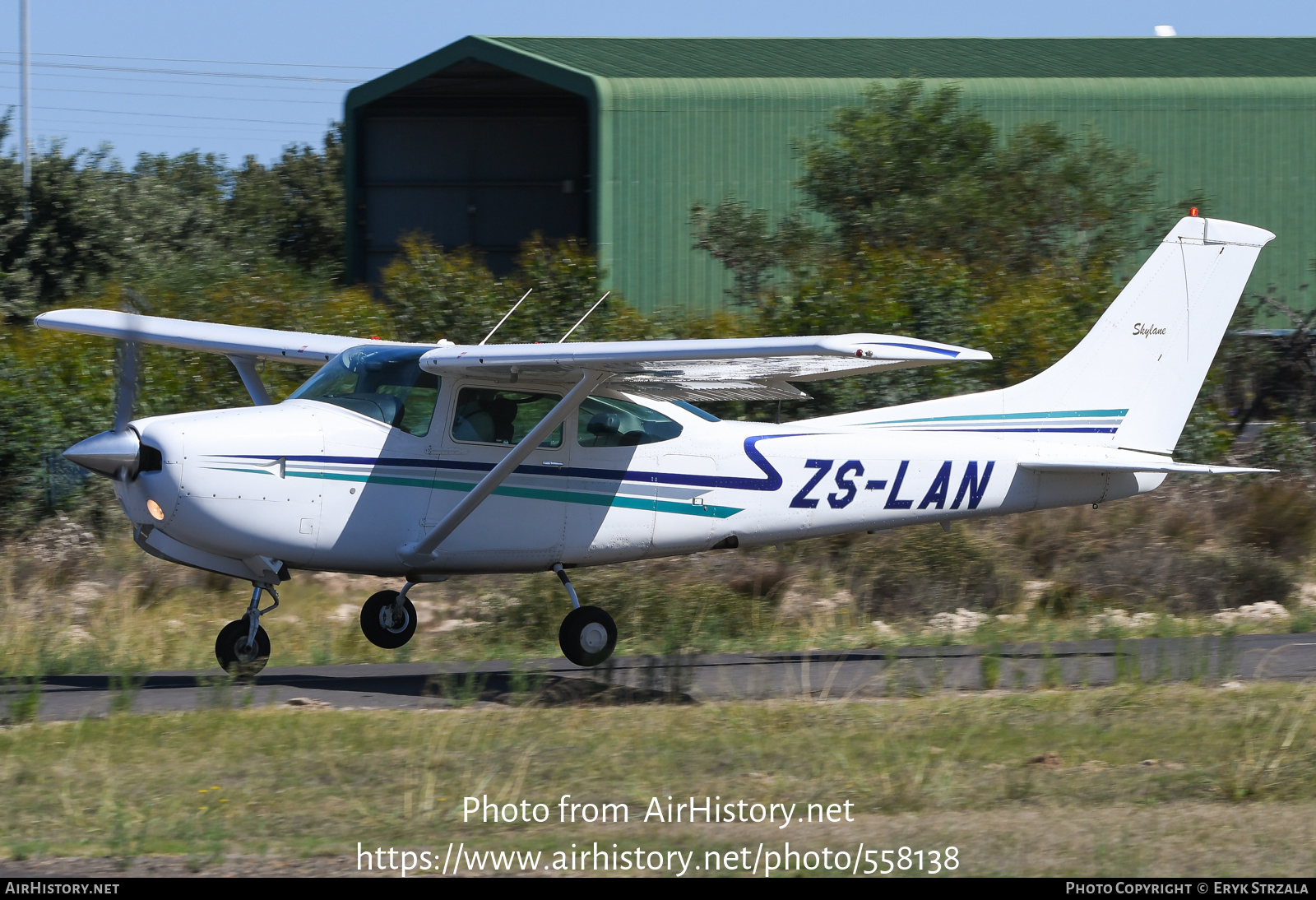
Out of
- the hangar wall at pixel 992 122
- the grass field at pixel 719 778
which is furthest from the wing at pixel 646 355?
the hangar wall at pixel 992 122

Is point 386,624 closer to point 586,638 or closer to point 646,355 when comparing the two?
point 586,638

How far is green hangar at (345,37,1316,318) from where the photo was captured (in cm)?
2302

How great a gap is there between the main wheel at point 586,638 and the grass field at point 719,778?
1270 mm

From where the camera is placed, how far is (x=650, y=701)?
802 centimetres

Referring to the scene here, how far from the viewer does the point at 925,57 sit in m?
26.7

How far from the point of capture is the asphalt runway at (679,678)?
7926mm

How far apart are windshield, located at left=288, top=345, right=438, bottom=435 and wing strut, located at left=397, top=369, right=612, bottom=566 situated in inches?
22.3

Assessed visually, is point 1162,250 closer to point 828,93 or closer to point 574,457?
point 574,457

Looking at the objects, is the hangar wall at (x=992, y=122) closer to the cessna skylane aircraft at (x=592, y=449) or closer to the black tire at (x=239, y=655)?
the cessna skylane aircraft at (x=592, y=449)

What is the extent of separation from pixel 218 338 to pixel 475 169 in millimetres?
21468

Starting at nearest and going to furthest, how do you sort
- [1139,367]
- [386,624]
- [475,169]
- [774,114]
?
[386,624] → [1139,367] → [774,114] → [475,169]

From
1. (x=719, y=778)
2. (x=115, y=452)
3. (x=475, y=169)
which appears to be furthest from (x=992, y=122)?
(x=719, y=778)

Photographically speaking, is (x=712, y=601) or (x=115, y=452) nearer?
(x=115, y=452)

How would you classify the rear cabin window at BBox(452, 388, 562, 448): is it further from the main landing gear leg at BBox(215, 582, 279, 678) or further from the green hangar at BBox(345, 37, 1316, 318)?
the green hangar at BBox(345, 37, 1316, 318)
